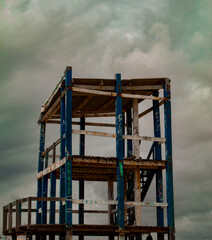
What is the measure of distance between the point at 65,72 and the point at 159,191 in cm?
901

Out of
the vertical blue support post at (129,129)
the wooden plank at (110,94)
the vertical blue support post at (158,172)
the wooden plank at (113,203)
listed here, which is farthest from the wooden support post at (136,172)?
the vertical blue support post at (129,129)

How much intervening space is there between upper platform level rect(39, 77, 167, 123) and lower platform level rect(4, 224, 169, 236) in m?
7.46

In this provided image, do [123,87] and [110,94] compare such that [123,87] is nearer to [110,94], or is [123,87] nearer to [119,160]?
[110,94]

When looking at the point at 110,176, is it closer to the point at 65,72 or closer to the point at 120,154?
the point at 120,154

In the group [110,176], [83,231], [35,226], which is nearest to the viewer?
[35,226]

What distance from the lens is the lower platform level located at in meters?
24.5

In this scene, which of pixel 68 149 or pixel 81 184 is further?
pixel 81 184

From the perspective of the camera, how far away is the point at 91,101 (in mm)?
31062

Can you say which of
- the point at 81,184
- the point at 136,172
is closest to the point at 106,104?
the point at 136,172

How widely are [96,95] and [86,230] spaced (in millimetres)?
8241

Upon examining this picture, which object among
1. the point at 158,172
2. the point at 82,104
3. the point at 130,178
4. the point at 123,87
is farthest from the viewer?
the point at 82,104

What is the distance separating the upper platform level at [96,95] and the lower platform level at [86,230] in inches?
294

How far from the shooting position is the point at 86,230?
82.6 feet

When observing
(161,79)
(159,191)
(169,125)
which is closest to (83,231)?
(159,191)
